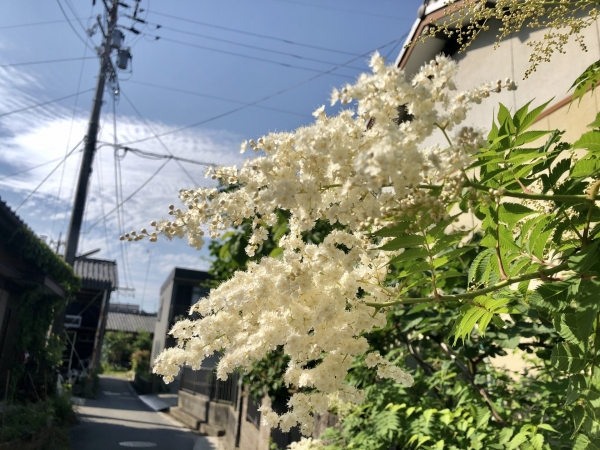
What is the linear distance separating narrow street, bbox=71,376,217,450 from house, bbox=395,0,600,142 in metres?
9.36

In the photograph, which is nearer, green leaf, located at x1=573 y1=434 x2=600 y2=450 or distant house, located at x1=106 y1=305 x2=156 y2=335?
green leaf, located at x1=573 y1=434 x2=600 y2=450

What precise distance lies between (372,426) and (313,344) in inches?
85.2

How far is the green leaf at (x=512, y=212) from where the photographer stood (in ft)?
5.14

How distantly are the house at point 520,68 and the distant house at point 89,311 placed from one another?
2310 cm

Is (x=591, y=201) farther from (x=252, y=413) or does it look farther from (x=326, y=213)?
(x=252, y=413)

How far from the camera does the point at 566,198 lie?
127cm

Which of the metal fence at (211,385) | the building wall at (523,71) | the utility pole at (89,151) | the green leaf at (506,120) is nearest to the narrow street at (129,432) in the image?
the metal fence at (211,385)

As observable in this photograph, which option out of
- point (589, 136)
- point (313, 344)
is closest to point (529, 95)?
point (589, 136)

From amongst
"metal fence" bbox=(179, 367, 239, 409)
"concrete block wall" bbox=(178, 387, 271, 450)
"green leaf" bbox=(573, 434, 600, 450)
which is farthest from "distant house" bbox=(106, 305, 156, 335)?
"green leaf" bbox=(573, 434, 600, 450)

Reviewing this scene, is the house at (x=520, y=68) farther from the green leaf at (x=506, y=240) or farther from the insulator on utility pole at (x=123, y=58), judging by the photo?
the insulator on utility pole at (x=123, y=58)

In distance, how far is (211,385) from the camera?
1456 cm

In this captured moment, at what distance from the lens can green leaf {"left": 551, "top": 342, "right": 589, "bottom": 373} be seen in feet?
5.08

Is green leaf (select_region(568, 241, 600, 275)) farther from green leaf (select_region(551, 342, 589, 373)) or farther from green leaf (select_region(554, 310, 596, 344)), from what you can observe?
green leaf (select_region(551, 342, 589, 373))

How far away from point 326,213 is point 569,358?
35.2 inches
